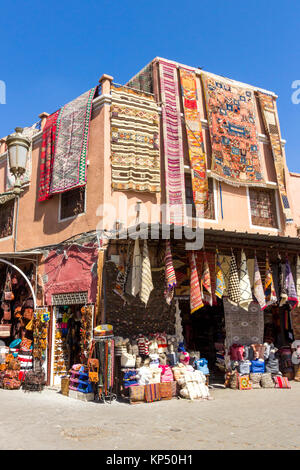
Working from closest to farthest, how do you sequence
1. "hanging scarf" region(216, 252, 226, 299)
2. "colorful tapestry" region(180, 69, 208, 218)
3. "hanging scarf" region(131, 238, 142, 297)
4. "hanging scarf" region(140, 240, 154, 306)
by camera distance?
"hanging scarf" region(140, 240, 154, 306), "hanging scarf" region(131, 238, 142, 297), "hanging scarf" region(216, 252, 226, 299), "colorful tapestry" region(180, 69, 208, 218)

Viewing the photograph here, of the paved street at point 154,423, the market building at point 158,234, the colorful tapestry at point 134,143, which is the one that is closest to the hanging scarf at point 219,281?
the market building at point 158,234

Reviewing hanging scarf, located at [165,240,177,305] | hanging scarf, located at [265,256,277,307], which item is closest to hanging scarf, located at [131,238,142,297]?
hanging scarf, located at [165,240,177,305]

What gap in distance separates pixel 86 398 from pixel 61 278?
3.16 metres

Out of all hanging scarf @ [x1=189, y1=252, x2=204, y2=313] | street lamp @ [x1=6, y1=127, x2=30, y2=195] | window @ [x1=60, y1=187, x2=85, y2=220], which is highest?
window @ [x1=60, y1=187, x2=85, y2=220]

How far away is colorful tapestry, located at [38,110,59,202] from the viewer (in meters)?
11.0

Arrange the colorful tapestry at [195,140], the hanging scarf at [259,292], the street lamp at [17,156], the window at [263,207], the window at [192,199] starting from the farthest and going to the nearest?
the window at [263,207], the window at [192,199], the colorful tapestry at [195,140], the hanging scarf at [259,292], the street lamp at [17,156]

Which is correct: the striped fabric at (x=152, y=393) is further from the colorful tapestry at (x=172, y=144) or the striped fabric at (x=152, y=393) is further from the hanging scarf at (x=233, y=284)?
the colorful tapestry at (x=172, y=144)

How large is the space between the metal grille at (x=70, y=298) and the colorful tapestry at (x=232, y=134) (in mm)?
4898

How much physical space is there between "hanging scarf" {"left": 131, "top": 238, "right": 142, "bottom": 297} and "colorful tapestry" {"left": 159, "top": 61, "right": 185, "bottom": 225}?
1.83 m

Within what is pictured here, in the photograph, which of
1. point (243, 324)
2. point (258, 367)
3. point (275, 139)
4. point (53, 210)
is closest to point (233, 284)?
point (243, 324)

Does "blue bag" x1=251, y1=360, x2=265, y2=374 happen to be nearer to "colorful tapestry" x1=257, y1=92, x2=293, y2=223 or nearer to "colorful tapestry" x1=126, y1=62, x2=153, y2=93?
"colorful tapestry" x1=257, y1=92, x2=293, y2=223

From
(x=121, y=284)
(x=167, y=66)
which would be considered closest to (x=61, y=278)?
(x=121, y=284)

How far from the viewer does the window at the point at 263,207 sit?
11.9 m
